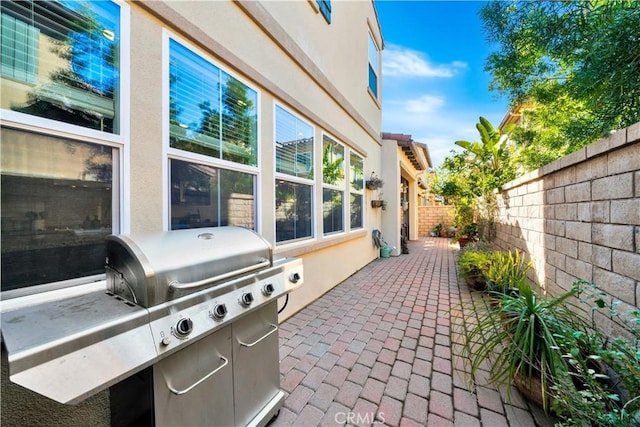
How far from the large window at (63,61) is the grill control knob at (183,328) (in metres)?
1.59

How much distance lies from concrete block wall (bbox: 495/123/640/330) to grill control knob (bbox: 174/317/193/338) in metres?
3.00

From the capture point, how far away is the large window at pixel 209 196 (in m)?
2.34

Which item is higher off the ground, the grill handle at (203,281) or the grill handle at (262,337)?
the grill handle at (203,281)

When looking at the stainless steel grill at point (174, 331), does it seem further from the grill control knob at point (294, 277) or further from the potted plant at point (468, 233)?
the potted plant at point (468, 233)

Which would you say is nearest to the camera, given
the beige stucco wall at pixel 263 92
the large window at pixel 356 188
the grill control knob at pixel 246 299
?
the grill control knob at pixel 246 299

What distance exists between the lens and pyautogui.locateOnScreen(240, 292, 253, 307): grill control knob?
159cm

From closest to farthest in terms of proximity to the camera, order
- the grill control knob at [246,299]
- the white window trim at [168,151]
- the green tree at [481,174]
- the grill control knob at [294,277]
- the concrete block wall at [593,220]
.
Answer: the grill control knob at [246,299] → the concrete block wall at [593,220] → the grill control knob at [294,277] → the white window trim at [168,151] → the green tree at [481,174]

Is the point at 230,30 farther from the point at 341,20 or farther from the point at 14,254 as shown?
the point at 341,20

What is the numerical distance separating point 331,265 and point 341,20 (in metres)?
5.75

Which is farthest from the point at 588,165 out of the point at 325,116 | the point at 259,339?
the point at 325,116

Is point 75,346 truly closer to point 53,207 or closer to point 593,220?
point 53,207

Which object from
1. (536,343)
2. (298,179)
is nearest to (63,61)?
(298,179)

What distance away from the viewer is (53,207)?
162cm

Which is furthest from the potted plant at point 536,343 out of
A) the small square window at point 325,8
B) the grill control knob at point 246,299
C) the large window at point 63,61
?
the small square window at point 325,8
